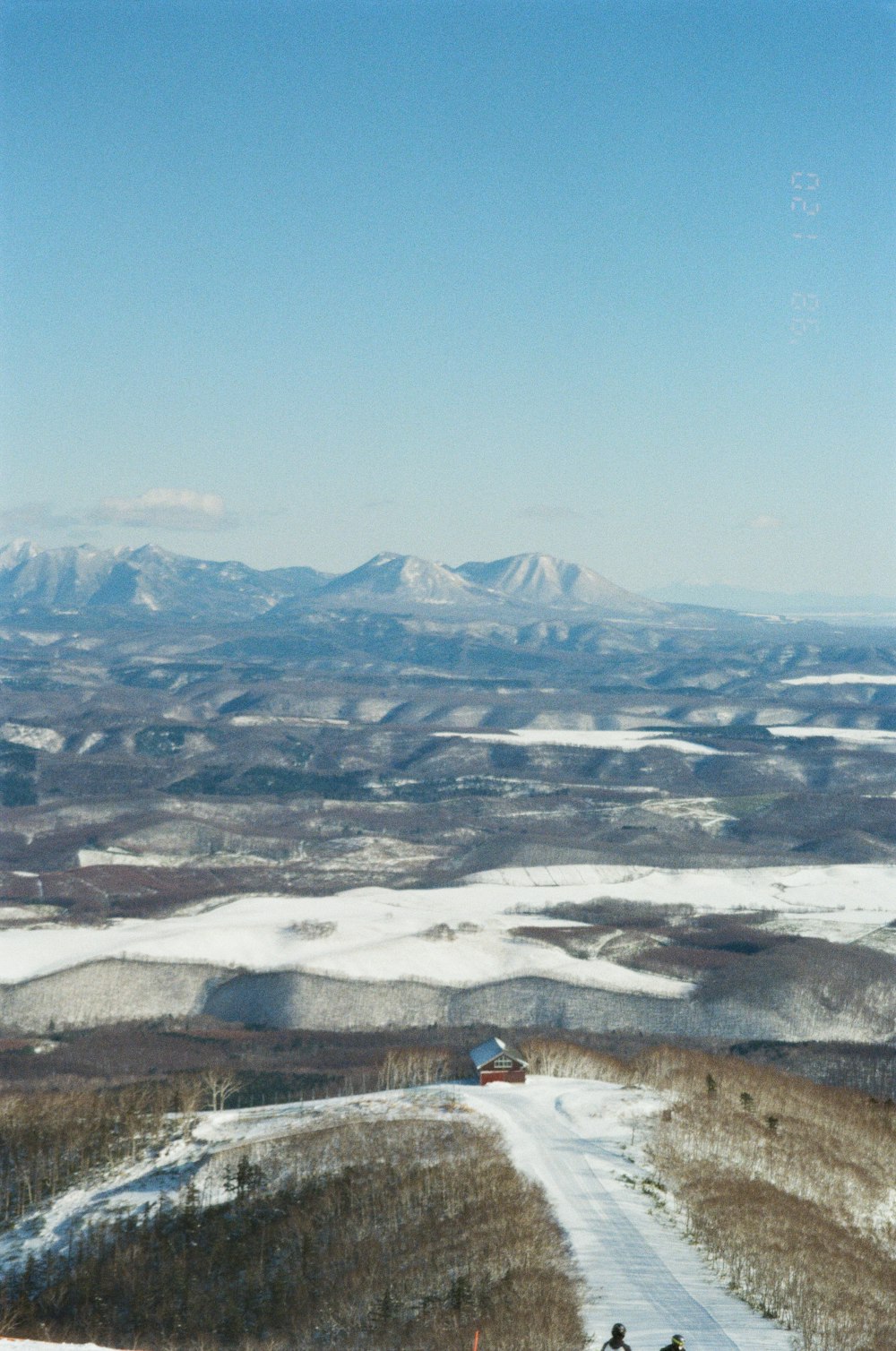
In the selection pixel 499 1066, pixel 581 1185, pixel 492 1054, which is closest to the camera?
pixel 581 1185

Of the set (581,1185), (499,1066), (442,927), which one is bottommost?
(442,927)

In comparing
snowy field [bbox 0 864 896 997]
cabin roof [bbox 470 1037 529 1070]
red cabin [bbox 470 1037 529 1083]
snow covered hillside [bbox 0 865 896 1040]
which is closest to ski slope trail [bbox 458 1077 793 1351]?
red cabin [bbox 470 1037 529 1083]

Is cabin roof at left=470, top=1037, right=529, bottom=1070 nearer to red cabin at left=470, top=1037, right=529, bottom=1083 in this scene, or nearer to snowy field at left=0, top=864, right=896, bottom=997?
red cabin at left=470, top=1037, right=529, bottom=1083

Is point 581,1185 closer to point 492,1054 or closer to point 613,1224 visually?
point 613,1224

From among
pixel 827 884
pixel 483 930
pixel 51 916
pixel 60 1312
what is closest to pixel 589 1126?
pixel 60 1312

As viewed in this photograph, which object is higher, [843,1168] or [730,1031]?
[843,1168]

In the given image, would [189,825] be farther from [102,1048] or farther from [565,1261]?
[565,1261]

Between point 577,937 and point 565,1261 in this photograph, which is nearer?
point 565,1261

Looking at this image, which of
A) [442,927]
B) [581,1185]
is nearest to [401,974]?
[442,927]
